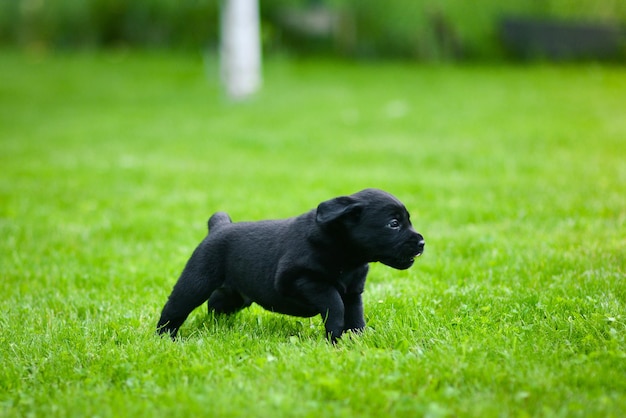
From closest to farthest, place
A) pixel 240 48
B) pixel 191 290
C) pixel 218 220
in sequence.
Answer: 1. pixel 191 290
2. pixel 218 220
3. pixel 240 48

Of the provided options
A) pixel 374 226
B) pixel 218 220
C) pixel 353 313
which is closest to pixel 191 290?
pixel 218 220

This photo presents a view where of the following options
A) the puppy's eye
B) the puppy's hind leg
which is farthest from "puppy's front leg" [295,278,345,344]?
the puppy's hind leg

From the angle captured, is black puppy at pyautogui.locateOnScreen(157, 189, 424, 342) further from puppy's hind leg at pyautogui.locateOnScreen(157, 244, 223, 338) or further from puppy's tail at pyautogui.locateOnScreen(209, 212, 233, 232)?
puppy's tail at pyautogui.locateOnScreen(209, 212, 233, 232)

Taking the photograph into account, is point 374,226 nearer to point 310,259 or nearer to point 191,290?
point 310,259

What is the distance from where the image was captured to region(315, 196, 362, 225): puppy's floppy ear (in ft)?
12.6

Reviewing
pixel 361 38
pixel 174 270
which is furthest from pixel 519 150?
pixel 361 38

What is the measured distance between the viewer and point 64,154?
11.3m

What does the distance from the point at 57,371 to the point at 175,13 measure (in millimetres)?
22327

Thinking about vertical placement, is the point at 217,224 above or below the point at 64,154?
above

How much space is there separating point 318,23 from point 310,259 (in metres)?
21.0

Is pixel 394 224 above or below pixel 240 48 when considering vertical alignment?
below

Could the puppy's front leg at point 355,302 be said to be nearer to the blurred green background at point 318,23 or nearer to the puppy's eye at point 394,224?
the puppy's eye at point 394,224

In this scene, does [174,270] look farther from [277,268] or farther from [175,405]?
[175,405]

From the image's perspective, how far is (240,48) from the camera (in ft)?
53.6
